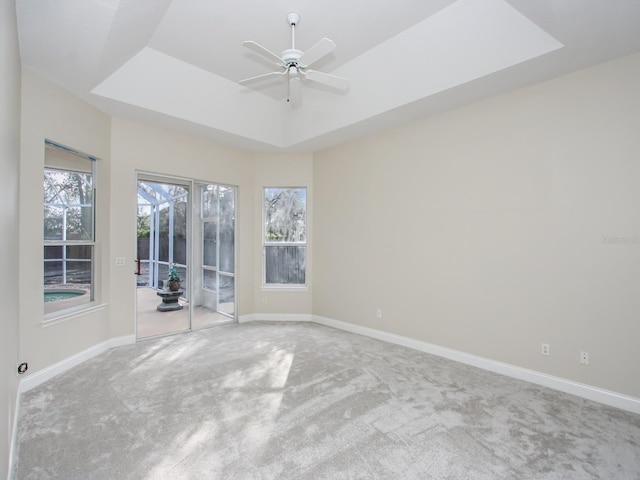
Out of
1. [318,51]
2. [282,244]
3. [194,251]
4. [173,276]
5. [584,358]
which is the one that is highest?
[318,51]

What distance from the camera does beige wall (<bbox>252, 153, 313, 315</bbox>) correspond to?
571 cm

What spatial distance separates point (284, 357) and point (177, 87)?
3525 millimetres

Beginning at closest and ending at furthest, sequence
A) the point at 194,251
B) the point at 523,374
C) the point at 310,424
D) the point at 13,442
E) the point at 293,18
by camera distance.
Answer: the point at 13,442
the point at 310,424
the point at 293,18
the point at 523,374
the point at 194,251

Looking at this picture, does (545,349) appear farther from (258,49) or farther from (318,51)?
(258,49)

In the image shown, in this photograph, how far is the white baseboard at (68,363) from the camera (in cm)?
305

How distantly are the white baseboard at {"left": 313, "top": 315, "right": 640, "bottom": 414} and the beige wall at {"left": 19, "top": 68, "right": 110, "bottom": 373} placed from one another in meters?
3.69

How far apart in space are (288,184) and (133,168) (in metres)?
2.37

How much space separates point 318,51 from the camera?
8.61 ft

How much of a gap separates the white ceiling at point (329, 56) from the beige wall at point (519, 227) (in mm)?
342

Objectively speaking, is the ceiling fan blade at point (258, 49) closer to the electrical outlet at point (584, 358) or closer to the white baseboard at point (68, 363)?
the white baseboard at point (68, 363)

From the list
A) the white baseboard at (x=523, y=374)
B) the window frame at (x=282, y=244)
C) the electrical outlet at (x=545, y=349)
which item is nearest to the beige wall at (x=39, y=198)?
the window frame at (x=282, y=244)

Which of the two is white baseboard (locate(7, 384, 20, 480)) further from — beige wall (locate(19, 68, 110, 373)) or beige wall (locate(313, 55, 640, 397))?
beige wall (locate(313, 55, 640, 397))

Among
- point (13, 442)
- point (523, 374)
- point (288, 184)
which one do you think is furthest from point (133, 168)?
point (523, 374)

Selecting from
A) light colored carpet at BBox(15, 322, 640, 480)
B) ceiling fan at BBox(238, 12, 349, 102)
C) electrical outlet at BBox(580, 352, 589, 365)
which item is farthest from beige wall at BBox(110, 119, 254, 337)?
electrical outlet at BBox(580, 352, 589, 365)
